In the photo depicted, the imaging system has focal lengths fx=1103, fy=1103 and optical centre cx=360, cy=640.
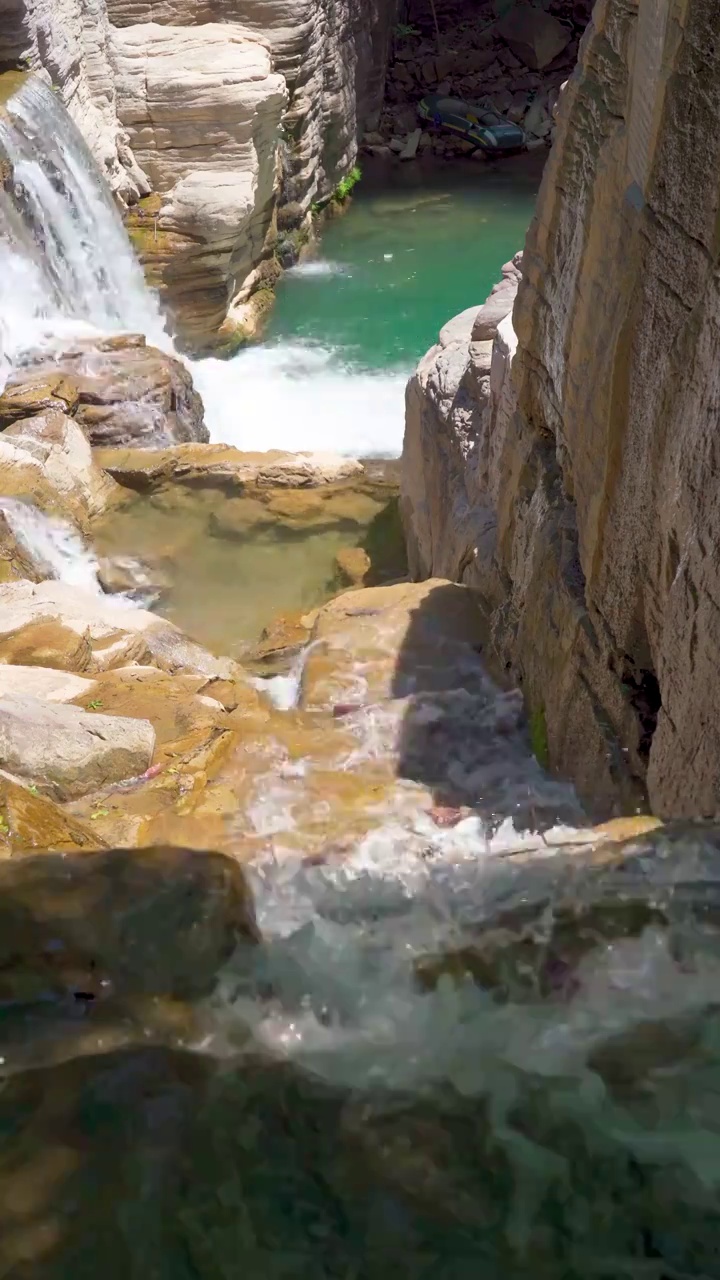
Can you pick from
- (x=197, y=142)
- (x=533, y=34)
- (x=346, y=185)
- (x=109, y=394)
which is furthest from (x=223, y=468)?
(x=533, y=34)

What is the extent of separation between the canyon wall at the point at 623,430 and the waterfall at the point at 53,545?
3781 millimetres

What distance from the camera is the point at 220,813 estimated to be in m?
4.02

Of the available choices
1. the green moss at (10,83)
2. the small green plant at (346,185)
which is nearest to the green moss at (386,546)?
the green moss at (10,83)

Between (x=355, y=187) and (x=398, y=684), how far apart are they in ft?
50.3

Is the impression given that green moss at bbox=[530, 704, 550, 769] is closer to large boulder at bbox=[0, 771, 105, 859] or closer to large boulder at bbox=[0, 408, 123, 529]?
large boulder at bbox=[0, 771, 105, 859]

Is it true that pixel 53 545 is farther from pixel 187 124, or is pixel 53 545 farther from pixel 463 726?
pixel 187 124

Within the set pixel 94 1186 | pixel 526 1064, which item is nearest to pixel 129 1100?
pixel 94 1186

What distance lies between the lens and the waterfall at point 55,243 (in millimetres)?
10117

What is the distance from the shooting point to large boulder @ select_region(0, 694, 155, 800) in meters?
4.34

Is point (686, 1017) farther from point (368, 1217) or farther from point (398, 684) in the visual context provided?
point (398, 684)

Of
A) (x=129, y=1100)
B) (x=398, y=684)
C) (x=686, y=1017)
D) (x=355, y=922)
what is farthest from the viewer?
(x=398, y=684)

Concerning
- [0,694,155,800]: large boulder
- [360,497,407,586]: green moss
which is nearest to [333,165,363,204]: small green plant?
[360,497,407,586]: green moss

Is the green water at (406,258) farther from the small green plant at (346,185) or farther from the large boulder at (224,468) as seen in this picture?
the large boulder at (224,468)

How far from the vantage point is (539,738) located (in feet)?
14.3
